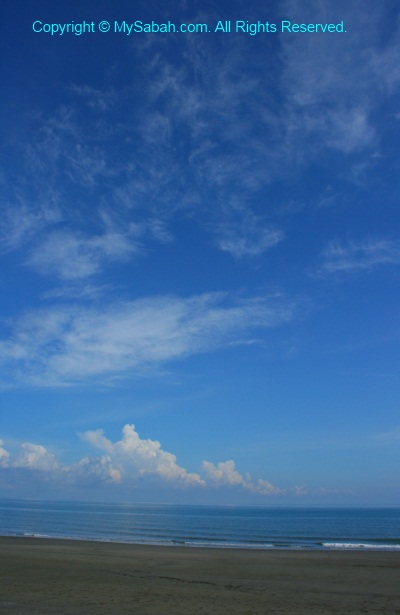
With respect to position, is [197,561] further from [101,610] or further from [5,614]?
[5,614]

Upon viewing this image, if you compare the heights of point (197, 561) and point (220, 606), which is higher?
point (220, 606)

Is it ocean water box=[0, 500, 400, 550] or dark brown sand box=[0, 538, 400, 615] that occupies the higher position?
dark brown sand box=[0, 538, 400, 615]

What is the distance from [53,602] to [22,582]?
18.2 feet

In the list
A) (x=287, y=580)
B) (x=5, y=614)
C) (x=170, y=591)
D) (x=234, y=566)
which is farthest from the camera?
(x=234, y=566)

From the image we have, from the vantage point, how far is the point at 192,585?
805 inches

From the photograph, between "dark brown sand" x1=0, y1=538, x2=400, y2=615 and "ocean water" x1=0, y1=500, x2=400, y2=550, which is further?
"ocean water" x1=0, y1=500, x2=400, y2=550

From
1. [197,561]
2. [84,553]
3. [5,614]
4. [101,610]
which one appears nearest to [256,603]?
[101,610]

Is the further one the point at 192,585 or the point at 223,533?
the point at 223,533

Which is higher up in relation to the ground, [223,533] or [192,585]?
[192,585]

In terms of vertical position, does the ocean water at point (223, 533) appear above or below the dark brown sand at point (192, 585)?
below

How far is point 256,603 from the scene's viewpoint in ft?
55.0

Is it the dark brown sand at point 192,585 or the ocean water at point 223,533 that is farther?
the ocean water at point 223,533

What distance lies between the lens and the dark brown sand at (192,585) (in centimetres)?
1584

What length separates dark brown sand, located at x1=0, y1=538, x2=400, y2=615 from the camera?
1584 centimetres
